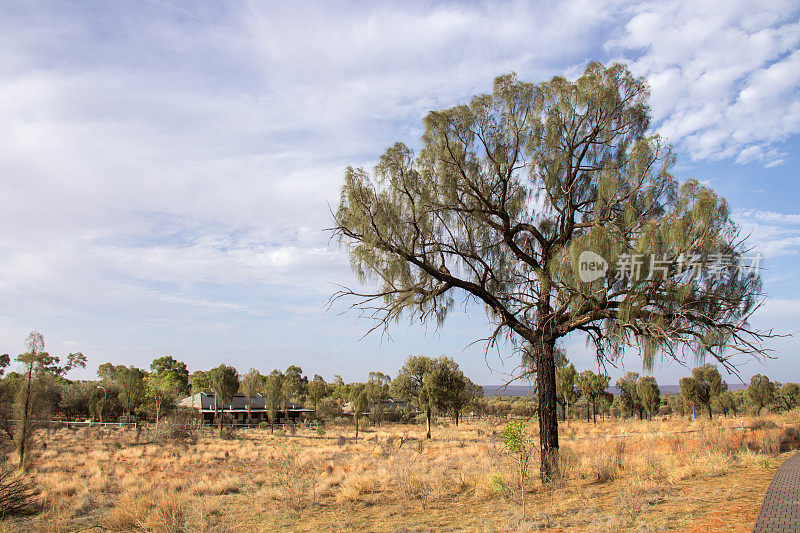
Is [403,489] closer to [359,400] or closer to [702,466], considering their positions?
[702,466]

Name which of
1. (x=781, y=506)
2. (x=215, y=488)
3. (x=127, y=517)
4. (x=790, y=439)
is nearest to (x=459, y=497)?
(x=781, y=506)

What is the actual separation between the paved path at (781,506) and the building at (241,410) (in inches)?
2116

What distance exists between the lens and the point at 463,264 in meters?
11.5

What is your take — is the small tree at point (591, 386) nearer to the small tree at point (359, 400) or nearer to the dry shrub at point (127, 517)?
the small tree at point (359, 400)

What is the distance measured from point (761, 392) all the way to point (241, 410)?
55.9m

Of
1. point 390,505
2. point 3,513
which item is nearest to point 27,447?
point 3,513

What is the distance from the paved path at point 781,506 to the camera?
617cm

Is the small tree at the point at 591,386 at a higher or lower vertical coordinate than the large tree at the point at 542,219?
lower

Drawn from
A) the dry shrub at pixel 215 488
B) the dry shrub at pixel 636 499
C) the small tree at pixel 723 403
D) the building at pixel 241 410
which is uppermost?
the dry shrub at pixel 636 499

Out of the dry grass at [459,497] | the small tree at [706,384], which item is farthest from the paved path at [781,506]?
the small tree at [706,384]

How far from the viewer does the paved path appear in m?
6.17

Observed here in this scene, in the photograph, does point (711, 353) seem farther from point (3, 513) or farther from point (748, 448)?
point (3, 513)

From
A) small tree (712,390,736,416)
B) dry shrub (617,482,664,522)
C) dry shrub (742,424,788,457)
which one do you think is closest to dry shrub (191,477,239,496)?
dry shrub (617,482,664,522)

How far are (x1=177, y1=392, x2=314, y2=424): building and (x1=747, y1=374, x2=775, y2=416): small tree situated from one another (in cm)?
4732
